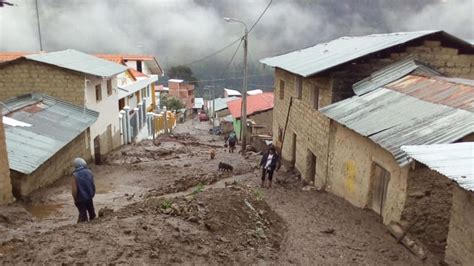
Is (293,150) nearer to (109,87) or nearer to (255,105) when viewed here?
(109,87)

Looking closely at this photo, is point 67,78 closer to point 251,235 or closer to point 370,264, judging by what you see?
point 251,235

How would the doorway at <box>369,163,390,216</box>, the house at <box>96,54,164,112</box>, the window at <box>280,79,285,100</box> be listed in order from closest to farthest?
the doorway at <box>369,163,390,216</box>
the window at <box>280,79,285,100</box>
the house at <box>96,54,164,112</box>

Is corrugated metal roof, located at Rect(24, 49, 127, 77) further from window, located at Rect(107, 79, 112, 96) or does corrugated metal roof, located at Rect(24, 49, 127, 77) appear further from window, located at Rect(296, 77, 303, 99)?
window, located at Rect(296, 77, 303, 99)

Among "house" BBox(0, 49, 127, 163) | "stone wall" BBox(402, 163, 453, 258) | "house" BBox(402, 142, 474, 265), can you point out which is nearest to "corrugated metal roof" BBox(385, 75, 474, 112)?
"stone wall" BBox(402, 163, 453, 258)

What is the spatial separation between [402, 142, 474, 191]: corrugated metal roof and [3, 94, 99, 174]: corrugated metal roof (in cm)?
879

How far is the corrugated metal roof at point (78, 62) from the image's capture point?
57.1ft

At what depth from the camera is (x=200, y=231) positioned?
7.09m

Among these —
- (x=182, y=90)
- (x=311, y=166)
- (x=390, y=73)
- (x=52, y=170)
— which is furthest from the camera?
(x=182, y=90)

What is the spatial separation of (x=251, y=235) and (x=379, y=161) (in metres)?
3.39

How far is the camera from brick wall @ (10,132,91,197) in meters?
10.5

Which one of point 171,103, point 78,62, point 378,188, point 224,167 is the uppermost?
point 78,62

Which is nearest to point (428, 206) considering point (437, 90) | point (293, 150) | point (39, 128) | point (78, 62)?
point (437, 90)

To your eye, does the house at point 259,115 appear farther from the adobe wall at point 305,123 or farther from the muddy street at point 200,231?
the muddy street at point 200,231

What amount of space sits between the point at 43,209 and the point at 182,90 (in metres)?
55.2
